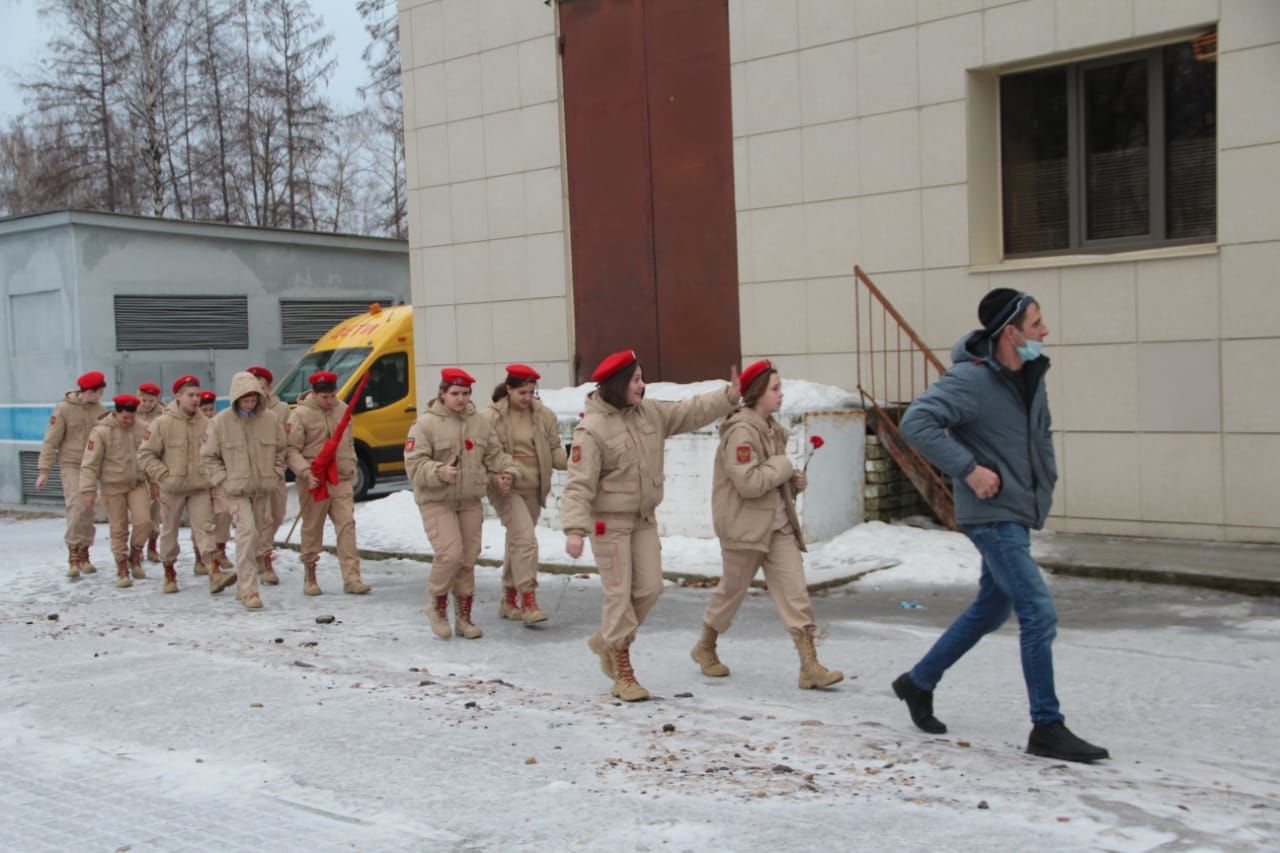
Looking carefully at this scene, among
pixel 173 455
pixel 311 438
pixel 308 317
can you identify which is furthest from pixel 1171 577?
pixel 308 317

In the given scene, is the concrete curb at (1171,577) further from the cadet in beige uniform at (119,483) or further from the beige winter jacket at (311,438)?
the cadet in beige uniform at (119,483)

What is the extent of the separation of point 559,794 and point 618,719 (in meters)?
1.26

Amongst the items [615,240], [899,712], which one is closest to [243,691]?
[899,712]

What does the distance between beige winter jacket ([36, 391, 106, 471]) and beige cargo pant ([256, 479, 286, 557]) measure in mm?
2975

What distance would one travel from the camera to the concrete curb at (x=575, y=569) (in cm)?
1055

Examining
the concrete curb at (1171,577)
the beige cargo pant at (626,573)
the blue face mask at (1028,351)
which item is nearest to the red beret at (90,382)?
the beige cargo pant at (626,573)

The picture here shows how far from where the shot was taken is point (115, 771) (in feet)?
19.7

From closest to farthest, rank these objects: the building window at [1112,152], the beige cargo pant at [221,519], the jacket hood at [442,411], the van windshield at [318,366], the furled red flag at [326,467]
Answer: the jacket hood at [442,411] < the furled red flag at [326,467] < the building window at [1112,152] < the beige cargo pant at [221,519] < the van windshield at [318,366]

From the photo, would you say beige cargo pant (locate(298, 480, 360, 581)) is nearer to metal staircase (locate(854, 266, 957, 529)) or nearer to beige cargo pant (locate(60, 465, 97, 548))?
beige cargo pant (locate(60, 465, 97, 548))

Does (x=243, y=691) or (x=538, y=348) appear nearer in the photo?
(x=243, y=691)

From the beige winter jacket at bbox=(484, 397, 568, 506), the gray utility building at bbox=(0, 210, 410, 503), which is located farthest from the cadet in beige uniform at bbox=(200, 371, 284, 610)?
the gray utility building at bbox=(0, 210, 410, 503)

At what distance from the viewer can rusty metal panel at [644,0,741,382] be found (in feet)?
47.1

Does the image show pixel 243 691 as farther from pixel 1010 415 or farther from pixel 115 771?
pixel 1010 415

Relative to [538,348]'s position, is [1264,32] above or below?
above
